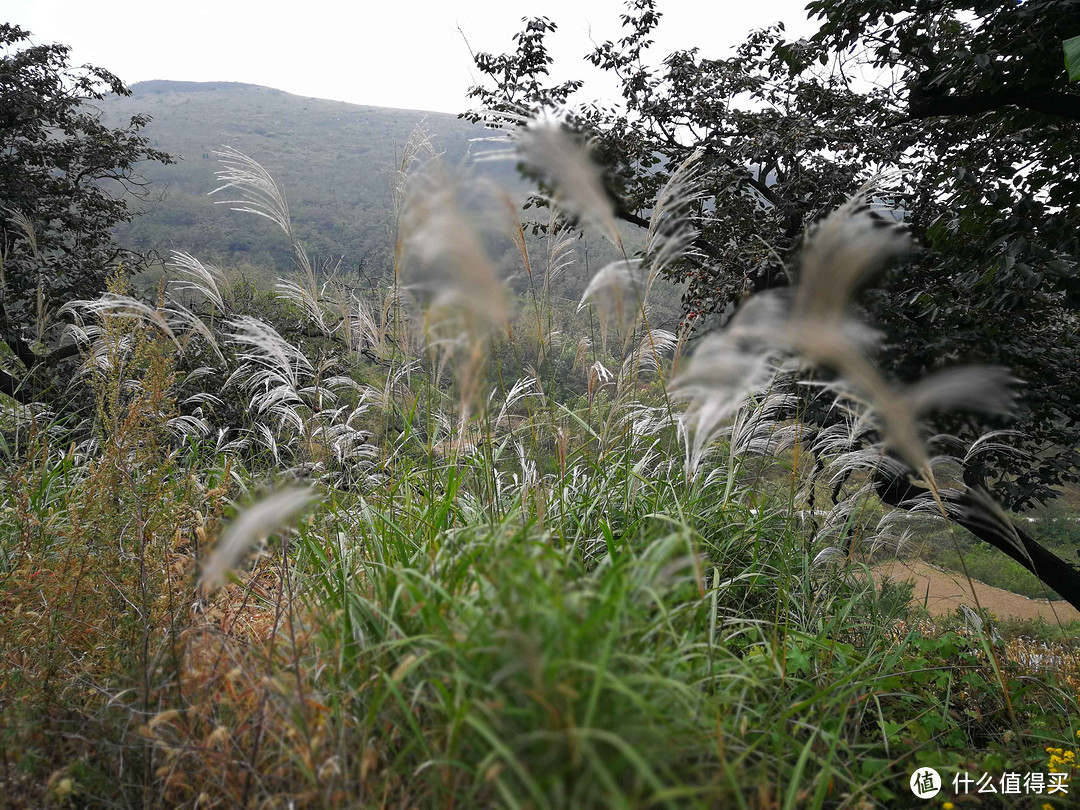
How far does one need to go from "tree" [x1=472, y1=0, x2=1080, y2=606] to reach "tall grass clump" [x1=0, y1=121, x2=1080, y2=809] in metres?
0.91

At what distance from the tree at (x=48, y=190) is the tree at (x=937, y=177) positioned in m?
5.44

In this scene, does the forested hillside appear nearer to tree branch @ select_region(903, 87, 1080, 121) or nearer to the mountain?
tree branch @ select_region(903, 87, 1080, 121)

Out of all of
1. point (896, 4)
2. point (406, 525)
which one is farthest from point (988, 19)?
point (406, 525)

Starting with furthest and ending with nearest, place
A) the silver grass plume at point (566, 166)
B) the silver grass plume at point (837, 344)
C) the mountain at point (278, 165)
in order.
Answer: the mountain at point (278, 165)
the silver grass plume at point (566, 166)
the silver grass plume at point (837, 344)

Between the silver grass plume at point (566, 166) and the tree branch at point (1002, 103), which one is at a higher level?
the tree branch at point (1002, 103)

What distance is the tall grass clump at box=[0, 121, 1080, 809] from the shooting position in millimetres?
1020

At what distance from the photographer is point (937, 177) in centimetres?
494

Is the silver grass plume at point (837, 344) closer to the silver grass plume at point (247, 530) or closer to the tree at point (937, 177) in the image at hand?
the silver grass plume at point (247, 530)

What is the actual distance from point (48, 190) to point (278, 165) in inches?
1640

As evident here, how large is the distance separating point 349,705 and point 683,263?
5.75 m

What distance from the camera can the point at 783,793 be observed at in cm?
145

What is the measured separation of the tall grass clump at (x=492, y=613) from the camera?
1.02 metres

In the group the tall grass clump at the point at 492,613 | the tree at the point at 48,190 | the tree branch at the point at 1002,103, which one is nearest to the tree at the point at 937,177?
the tree branch at the point at 1002,103

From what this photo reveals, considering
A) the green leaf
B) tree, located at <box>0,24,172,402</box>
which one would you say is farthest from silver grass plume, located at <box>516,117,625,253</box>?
tree, located at <box>0,24,172,402</box>
